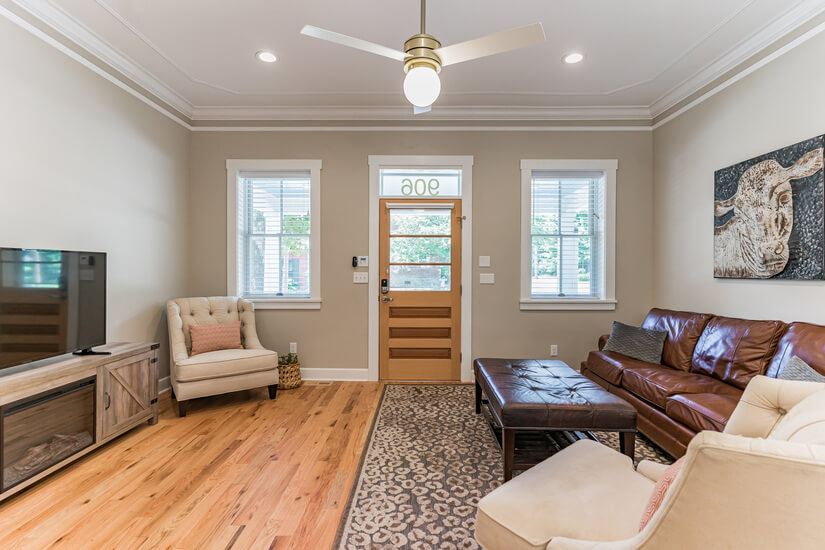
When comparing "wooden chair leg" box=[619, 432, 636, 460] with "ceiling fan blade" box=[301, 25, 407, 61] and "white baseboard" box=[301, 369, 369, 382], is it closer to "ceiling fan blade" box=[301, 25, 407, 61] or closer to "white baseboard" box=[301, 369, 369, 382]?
"ceiling fan blade" box=[301, 25, 407, 61]

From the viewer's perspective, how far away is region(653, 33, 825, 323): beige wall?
240 centimetres

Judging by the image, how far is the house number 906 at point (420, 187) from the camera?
13.2 feet

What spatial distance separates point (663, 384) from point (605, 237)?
1930 millimetres

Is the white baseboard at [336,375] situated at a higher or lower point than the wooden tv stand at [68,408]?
lower

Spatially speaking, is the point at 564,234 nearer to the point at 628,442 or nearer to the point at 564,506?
the point at 628,442

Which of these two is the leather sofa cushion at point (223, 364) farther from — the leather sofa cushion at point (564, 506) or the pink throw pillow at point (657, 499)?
the pink throw pillow at point (657, 499)

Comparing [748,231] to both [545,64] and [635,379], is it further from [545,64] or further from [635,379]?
[545,64]

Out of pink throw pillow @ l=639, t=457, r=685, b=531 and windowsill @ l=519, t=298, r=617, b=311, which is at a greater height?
windowsill @ l=519, t=298, r=617, b=311

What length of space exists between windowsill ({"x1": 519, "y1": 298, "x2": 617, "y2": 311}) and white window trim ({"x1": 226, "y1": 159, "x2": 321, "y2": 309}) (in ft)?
7.53

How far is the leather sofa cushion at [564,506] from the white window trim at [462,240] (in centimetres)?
250

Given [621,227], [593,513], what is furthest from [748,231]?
[593,513]

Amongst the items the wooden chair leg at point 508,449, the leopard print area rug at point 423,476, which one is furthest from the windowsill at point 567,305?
the wooden chair leg at point 508,449

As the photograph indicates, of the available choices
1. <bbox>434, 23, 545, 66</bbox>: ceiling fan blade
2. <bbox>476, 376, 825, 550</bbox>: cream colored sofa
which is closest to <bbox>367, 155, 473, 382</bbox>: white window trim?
<bbox>434, 23, 545, 66</bbox>: ceiling fan blade

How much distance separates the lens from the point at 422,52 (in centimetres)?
182
